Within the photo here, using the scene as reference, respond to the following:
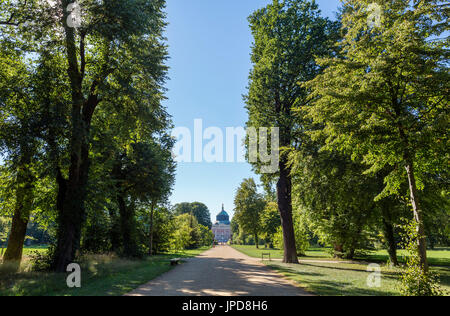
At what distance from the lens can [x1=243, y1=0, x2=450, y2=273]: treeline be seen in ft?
26.5

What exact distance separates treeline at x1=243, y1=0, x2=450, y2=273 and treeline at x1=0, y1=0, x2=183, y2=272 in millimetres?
8032

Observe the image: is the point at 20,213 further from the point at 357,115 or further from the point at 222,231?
the point at 222,231

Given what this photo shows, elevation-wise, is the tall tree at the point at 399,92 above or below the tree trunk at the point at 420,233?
above

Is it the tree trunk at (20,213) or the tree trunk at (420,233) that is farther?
the tree trunk at (20,213)

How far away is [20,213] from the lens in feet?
49.6

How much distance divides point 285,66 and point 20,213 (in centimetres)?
1932

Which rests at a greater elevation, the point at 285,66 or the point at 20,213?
the point at 285,66

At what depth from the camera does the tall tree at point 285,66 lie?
635 inches

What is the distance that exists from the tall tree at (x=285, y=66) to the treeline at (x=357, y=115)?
0.07 meters

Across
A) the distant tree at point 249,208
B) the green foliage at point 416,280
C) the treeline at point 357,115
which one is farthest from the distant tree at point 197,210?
the green foliage at point 416,280

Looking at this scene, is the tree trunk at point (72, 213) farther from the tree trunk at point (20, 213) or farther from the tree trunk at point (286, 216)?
the tree trunk at point (286, 216)

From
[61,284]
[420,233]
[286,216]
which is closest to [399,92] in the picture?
[420,233]
